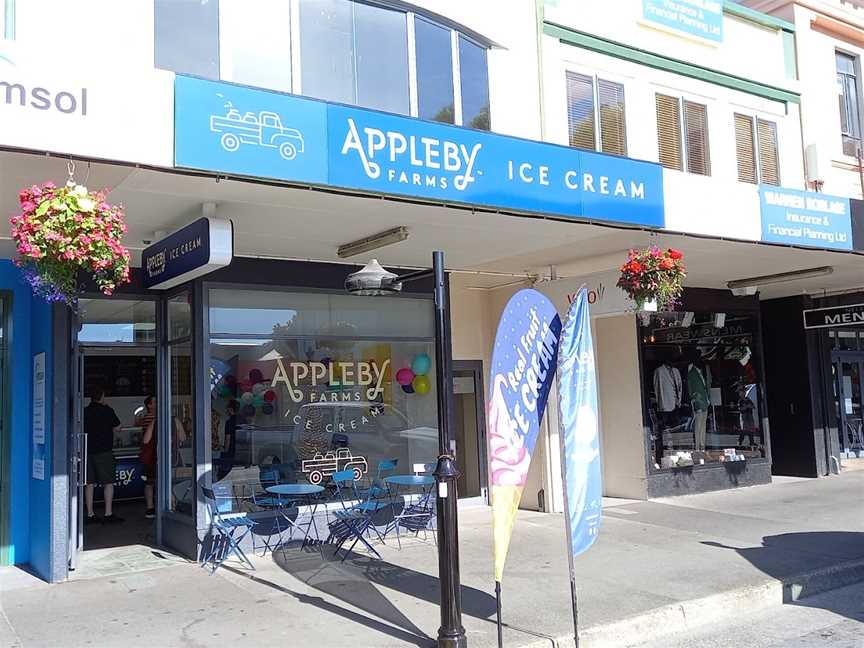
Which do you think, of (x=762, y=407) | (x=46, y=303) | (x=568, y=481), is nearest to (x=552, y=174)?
(x=568, y=481)

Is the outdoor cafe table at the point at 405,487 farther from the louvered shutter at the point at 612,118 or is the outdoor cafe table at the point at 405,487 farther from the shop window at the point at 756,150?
the shop window at the point at 756,150

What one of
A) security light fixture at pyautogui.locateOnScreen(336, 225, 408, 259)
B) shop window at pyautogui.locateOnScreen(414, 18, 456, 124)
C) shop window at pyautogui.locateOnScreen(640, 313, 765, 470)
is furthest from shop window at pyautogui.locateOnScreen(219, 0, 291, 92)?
shop window at pyautogui.locateOnScreen(640, 313, 765, 470)

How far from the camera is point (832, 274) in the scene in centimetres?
1236

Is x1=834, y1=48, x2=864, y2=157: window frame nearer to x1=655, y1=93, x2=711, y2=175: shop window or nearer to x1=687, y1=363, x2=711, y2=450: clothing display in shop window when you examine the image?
x1=655, y1=93, x2=711, y2=175: shop window

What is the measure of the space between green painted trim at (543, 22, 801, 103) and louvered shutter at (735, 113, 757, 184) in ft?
1.68

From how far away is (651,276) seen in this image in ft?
27.2

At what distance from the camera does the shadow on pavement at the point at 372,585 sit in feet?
20.3

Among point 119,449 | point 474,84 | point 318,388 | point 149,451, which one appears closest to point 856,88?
point 474,84

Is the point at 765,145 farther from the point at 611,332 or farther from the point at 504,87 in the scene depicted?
the point at 504,87

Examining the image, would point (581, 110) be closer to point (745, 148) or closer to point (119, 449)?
point (745, 148)

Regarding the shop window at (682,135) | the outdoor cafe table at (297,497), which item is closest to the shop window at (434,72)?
the shop window at (682,135)

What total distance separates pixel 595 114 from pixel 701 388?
17.3 ft

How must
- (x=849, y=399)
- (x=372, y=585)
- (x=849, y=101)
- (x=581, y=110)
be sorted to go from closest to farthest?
(x=372, y=585), (x=581, y=110), (x=849, y=101), (x=849, y=399)

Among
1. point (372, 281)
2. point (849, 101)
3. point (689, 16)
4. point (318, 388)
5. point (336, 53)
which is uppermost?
point (689, 16)
